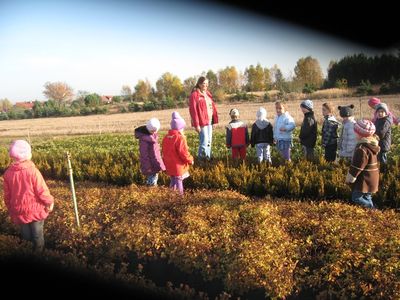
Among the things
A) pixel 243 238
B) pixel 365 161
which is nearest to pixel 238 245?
pixel 243 238

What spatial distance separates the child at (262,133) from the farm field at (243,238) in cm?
114

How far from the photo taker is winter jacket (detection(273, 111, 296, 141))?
679 centimetres

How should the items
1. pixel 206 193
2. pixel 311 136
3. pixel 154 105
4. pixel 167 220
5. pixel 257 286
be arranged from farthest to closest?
pixel 154 105 < pixel 311 136 < pixel 206 193 < pixel 167 220 < pixel 257 286

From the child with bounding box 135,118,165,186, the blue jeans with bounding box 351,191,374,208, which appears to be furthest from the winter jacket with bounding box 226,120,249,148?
the blue jeans with bounding box 351,191,374,208

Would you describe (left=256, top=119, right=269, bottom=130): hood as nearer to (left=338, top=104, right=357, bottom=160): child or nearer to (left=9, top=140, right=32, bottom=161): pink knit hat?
(left=338, top=104, right=357, bottom=160): child

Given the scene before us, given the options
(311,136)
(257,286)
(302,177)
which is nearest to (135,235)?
(257,286)

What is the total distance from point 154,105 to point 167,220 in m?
46.5

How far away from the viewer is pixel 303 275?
311cm

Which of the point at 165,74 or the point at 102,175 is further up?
the point at 165,74

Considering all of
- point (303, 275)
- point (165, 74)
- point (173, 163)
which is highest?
point (165, 74)

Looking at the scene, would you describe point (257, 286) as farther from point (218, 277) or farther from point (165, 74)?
point (165, 74)

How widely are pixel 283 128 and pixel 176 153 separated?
237 cm

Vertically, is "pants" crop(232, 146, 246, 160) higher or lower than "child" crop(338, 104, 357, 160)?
lower

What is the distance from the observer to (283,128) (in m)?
6.83
